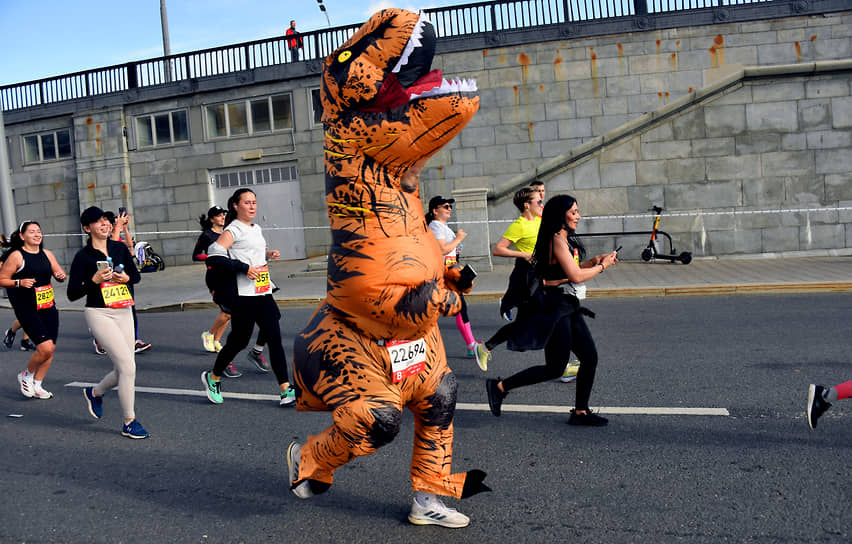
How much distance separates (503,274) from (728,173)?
514 centimetres

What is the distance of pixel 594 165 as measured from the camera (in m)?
15.4

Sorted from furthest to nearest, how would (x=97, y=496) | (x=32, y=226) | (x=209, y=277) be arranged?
(x=209, y=277), (x=32, y=226), (x=97, y=496)

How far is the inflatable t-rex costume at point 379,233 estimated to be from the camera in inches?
121

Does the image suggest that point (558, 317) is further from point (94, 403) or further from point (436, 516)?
point (94, 403)

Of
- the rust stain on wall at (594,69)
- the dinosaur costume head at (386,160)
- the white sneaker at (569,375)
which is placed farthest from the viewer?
the rust stain on wall at (594,69)

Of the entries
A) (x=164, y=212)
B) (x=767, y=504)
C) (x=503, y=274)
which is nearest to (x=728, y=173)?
(x=503, y=274)

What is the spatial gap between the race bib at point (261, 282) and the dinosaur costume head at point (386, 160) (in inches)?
125

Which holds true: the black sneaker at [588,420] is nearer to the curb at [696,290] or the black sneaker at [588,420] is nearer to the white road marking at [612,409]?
the white road marking at [612,409]

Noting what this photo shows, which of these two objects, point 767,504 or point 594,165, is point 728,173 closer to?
point 594,165

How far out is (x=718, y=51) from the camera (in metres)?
17.5

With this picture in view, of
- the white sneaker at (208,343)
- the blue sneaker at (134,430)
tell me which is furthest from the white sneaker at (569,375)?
the white sneaker at (208,343)

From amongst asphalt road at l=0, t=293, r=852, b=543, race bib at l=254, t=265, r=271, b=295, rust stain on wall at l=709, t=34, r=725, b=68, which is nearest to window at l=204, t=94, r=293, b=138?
rust stain on wall at l=709, t=34, r=725, b=68

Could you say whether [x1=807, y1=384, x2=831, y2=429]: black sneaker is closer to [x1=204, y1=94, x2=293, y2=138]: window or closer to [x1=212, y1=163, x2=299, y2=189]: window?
[x1=212, y1=163, x2=299, y2=189]: window

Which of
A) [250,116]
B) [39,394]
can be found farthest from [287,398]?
[250,116]
